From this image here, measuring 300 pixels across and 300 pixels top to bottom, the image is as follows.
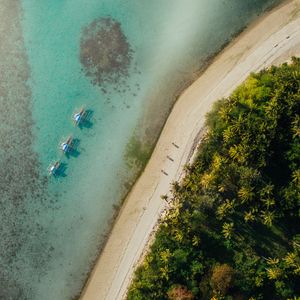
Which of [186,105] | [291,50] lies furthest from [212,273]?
[291,50]

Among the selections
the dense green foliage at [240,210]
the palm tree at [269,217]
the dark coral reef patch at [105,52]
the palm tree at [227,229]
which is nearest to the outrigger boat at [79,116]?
the dark coral reef patch at [105,52]

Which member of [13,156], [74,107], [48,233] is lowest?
[48,233]

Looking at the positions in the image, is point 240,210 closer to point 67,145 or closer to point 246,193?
point 246,193

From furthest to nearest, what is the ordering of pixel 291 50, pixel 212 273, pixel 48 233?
pixel 48 233, pixel 291 50, pixel 212 273

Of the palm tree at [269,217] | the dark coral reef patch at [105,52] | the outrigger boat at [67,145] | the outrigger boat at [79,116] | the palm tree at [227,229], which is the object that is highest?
the dark coral reef patch at [105,52]

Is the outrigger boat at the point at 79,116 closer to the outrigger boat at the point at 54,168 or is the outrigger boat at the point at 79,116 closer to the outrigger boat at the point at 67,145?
the outrigger boat at the point at 67,145

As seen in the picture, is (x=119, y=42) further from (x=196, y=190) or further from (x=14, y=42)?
(x=196, y=190)
